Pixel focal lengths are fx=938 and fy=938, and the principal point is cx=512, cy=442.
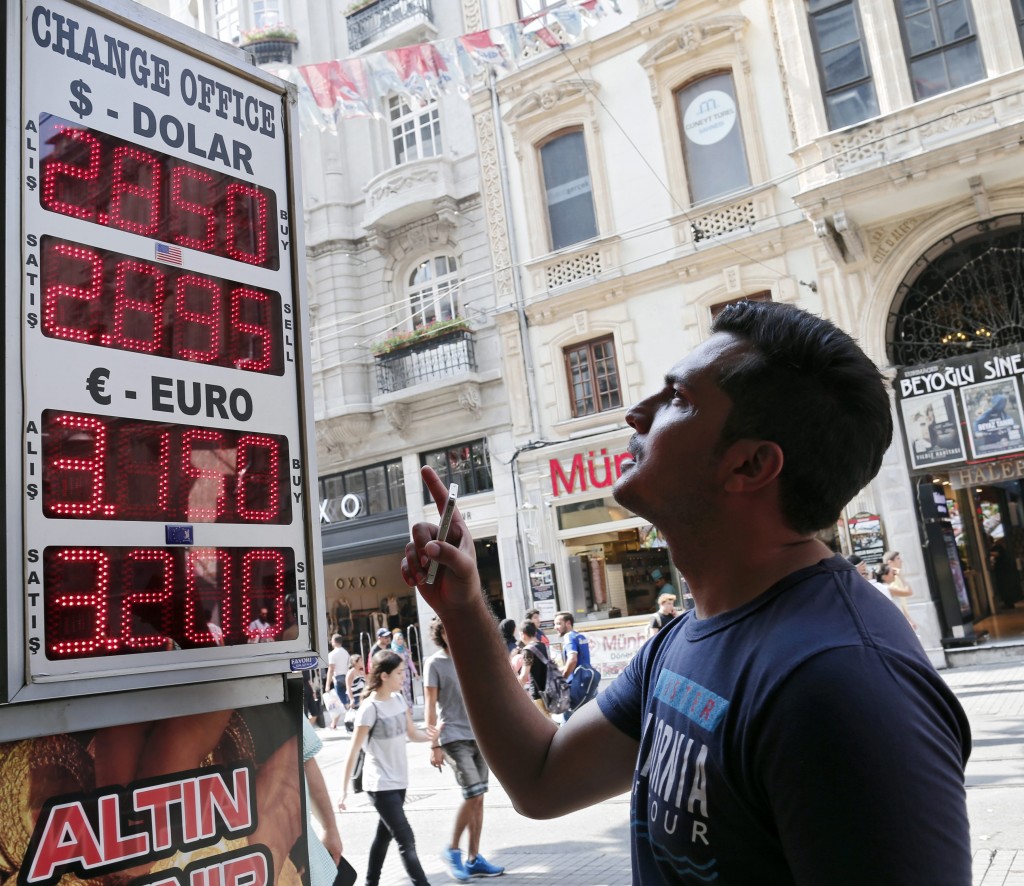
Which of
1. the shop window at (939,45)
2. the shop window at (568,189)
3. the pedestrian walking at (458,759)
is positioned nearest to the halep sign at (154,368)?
the pedestrian walking at (458,759)

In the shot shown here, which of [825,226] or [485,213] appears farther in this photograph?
[485,213]

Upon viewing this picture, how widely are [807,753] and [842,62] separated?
16.6 meters

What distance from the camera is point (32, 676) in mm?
2484

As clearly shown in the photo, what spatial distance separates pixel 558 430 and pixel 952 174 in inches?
330

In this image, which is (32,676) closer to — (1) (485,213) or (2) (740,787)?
(2) (740,787)

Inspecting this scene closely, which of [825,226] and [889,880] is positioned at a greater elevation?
[825,226]

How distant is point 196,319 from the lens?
3203mm

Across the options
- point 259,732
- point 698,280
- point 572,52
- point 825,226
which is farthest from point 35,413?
point 572,52

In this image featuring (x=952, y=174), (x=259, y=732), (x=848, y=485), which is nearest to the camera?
(x=848, y=485)

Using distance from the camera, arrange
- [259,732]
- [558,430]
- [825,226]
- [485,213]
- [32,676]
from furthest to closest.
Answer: [485,213] < [558,430] < [825,226] < [259,732] < [32,676]

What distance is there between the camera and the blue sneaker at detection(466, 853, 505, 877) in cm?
707

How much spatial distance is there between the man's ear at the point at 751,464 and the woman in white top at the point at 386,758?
5.60m

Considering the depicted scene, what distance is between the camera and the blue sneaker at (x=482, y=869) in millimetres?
7070

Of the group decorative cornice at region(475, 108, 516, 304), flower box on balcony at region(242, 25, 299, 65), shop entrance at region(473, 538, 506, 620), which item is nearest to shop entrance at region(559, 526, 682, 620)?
shop entrance at region(473, 538, 506, 620)
